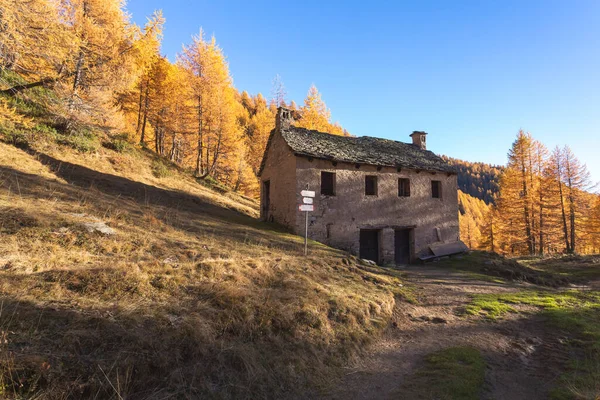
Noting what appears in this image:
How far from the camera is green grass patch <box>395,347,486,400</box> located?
187 inches

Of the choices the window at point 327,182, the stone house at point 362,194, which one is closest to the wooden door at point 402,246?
the stone house at point 362,194

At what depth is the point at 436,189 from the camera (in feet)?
64.7

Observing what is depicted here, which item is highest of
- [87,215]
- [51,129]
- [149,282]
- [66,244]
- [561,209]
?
[51,129]

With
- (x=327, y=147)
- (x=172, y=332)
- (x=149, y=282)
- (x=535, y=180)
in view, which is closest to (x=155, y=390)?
(x=172, y=332)

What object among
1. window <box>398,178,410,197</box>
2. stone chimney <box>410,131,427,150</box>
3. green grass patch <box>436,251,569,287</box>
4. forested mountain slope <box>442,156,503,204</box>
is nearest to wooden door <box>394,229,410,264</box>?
green grass patch <box>436,251,569,287</box>

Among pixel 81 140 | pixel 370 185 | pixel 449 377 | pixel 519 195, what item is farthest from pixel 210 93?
pixel 519 195

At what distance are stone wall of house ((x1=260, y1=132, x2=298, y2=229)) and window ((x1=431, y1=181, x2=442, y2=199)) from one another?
10.5 meters

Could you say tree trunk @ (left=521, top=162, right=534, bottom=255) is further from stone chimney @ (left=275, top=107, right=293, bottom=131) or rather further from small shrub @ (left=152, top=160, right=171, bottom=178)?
small shrub @ (left=152, top=160, right=171, bottom=178)

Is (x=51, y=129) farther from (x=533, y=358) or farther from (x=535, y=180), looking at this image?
(x=535, y=180)

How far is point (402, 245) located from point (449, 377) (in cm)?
Result: 1368

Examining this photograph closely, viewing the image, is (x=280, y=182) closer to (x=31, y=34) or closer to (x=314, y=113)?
(x=31, y=34)

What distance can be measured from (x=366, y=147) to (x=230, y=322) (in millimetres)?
16305

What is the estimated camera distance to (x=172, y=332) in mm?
4508

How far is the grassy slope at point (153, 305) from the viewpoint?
12.1ft
